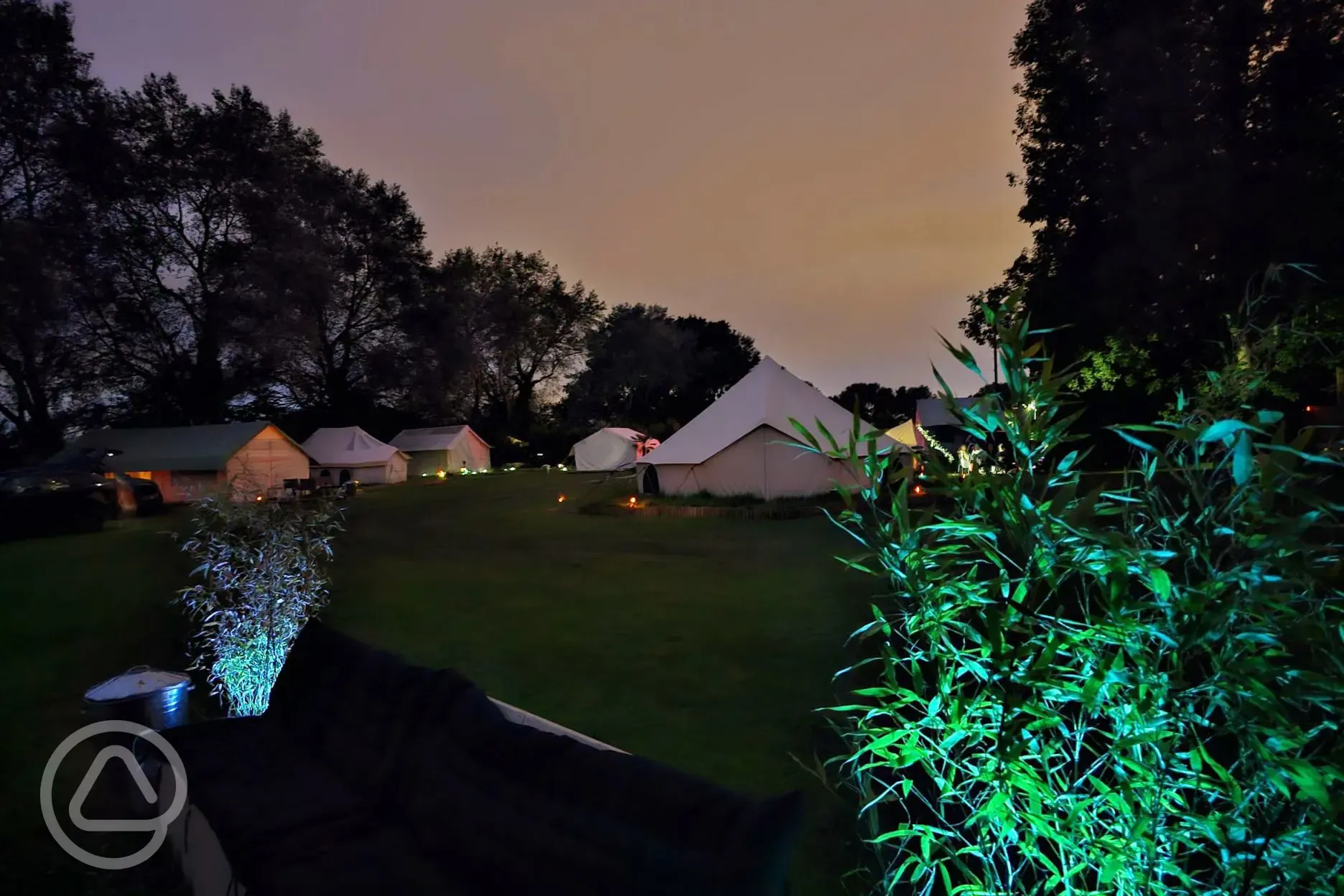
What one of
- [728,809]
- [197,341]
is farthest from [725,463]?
[197,341]

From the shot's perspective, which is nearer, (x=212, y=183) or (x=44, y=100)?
(x=44, y=100)

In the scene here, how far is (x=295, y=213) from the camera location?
2838 cm

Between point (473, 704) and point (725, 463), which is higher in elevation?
point (725, 463)

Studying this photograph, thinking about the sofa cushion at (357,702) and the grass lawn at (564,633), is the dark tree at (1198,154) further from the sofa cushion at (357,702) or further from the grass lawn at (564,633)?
the sofa cushion at (357,702)

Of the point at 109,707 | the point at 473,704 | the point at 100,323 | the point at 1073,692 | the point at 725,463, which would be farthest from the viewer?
the point at 100,323

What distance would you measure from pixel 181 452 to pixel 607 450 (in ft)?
49.2

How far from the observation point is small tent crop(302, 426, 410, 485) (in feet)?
92.2

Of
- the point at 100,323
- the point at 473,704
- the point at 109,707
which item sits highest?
the point at 100,323

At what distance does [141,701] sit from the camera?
348 cm

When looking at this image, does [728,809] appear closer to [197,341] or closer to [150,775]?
[150,775]

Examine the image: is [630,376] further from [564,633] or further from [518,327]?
A: [564,633]

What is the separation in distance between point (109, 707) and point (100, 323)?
2647 centimetres

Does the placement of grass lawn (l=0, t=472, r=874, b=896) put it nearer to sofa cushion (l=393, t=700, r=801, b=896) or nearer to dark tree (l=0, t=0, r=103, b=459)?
sofa cushion (l=393, t=700, r=801, b=896)

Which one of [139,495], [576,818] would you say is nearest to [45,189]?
[139,495]
